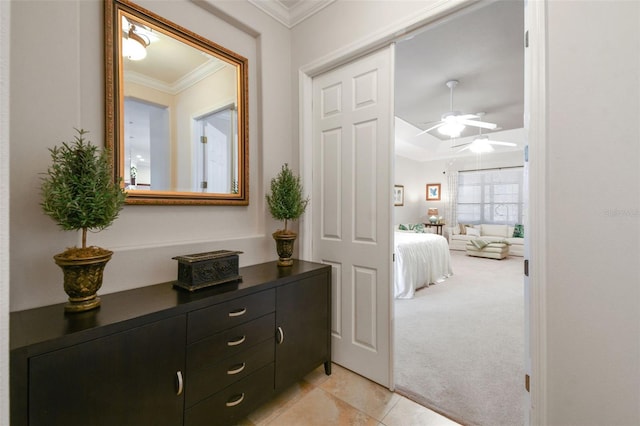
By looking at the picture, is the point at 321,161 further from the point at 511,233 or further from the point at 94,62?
the point at 511,233

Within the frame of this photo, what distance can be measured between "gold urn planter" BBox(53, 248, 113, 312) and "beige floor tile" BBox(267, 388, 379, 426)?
3.91 ft

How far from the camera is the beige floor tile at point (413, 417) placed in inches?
63.4

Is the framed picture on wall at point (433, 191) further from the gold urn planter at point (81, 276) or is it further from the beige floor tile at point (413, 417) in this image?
the gold urn planter at point (81, 276)

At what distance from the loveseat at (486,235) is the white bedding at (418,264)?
2836mm

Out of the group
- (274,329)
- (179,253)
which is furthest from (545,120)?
(179,253)

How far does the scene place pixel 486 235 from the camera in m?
7.55

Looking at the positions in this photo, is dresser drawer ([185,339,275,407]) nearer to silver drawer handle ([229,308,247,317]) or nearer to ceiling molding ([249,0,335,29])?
silver drawer handle ([229,308,247,317])

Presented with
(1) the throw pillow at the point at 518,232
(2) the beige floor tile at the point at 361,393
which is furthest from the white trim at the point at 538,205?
(1) the throw pillow at the point at 518,232

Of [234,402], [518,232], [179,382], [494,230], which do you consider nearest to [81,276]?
[179,382]

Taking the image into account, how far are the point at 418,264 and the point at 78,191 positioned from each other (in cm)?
412

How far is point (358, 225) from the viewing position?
82.1 inches

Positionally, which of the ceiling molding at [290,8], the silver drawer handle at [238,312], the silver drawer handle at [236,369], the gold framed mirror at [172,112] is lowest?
the silver drawer handle at [236,369]

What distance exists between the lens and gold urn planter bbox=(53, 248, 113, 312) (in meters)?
1.09

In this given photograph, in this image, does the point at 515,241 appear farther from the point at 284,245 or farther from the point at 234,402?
the point at 234,402
